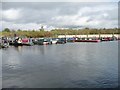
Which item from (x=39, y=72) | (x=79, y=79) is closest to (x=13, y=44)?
(x=39, y=72)

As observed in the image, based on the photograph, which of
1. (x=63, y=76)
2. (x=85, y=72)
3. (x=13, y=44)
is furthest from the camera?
(x=13, y=44)

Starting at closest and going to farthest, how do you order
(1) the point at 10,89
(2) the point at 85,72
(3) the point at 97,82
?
(1) the point at 10,89 → (3) the point at 97,82 → (2) the point at 85,72

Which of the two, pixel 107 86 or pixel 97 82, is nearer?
pixel 107 86

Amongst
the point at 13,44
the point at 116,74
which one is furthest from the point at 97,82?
the point at 13,44

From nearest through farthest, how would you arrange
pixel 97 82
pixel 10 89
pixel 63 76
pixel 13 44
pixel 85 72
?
pixel 10 89 → pixel 97 82 → pixel 63 76 → pixel 85 72 → pixel 13 44

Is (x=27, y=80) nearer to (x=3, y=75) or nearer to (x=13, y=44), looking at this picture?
(x=3, y=75)

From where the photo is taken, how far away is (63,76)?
21.9 metres

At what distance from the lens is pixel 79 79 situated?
20.4 metres

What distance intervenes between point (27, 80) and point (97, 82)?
5655 millimetres

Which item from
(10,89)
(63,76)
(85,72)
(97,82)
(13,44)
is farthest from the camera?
(13,44)

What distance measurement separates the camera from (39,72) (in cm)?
2409

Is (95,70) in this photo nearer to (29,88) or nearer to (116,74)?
(116,74)

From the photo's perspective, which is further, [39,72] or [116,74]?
[39,72]

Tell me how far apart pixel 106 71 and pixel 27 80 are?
25.7 feet
